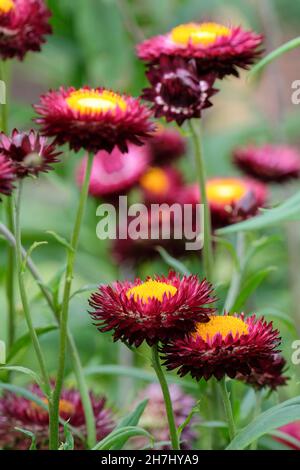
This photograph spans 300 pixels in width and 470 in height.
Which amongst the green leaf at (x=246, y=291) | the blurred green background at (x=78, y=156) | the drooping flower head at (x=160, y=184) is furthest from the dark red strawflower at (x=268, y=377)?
the blurred green background at (x=78, y=156)

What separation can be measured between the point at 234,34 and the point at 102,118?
209mm

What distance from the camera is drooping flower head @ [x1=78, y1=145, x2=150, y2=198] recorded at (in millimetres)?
1468

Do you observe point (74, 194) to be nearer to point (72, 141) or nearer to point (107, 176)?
point (107, 176)

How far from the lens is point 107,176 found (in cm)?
149

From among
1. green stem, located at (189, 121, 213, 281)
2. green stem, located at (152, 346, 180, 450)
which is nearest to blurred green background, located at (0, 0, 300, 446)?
green stem, located at (189, 121, 213, 281)

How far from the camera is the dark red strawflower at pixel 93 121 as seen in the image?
0.86m

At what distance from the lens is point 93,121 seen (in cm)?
86

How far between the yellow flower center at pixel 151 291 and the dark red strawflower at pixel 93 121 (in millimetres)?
152

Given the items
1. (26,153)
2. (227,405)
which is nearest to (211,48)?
(26,153)

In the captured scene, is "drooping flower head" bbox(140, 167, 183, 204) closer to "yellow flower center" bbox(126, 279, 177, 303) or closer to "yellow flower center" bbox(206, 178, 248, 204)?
"yellow flower center" bbox(206, 178, 248, 204)

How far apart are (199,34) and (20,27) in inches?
7.2

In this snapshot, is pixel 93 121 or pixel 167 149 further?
pixel 167 149

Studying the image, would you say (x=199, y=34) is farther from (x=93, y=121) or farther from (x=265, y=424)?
(x=265, y=424)

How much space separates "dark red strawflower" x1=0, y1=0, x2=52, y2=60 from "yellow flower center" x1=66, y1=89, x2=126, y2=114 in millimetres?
155
